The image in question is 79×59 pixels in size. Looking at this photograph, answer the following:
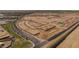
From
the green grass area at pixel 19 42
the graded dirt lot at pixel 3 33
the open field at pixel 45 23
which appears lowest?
the green grass area at pixel 19 42

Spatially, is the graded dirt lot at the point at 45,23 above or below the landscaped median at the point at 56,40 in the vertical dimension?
above

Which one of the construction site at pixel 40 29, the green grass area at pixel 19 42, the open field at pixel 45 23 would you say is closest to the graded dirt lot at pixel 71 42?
the construction site at pixel 40 29

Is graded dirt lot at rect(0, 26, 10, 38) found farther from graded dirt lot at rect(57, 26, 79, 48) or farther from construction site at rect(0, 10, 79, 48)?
graded dirt lot at rect(57, 26, 79, 48)

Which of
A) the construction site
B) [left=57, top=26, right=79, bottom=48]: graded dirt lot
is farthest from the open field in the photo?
[left=57, top=26, right=79, bottom=48]: graded dirt lot

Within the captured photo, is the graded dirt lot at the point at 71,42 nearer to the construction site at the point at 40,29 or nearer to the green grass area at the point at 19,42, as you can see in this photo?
the construction site at the point at 40,29

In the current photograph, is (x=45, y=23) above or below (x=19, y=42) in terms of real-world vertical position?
above

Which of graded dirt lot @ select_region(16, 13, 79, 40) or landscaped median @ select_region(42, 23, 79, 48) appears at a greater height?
graded dirt lot @ select_region(16, 13, 79, 40)

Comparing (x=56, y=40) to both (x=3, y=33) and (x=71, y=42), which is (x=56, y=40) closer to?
(x=71, y=42)

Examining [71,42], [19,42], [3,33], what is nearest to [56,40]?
[71,42]
